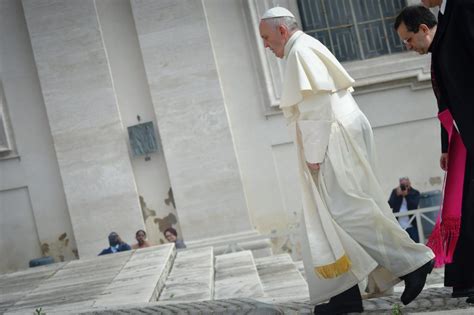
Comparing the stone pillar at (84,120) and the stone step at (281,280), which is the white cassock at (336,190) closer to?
the stone step at (281,280)

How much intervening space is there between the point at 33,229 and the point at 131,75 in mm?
2554

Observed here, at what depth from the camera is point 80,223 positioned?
520 inches

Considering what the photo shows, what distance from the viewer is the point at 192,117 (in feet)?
42.8

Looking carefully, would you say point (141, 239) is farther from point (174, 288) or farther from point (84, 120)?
point (174, 288)

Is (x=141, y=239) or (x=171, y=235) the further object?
(x=171, y=235)

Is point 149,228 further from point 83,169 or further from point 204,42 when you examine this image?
point 204,42

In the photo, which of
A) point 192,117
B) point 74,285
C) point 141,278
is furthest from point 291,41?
point 192,117

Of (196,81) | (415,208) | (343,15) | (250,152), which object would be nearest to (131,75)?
(196,81)

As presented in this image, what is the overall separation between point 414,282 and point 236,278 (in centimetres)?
347

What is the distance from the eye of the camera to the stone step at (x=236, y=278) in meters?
7.51

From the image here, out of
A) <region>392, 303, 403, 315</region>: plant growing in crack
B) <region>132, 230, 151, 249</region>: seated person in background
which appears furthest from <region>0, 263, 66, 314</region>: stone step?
<region>392, 303, 403, 315</region>: plant growing in crack

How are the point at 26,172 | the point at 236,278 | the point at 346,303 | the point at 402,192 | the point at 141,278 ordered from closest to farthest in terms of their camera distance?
the point at 346,303, the point at 141,278, the point at 236,278, the point at 402,192, the point at 26,172

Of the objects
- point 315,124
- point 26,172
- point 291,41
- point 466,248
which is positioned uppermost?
point 291,41

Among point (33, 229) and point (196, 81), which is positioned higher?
point (196, 81)
